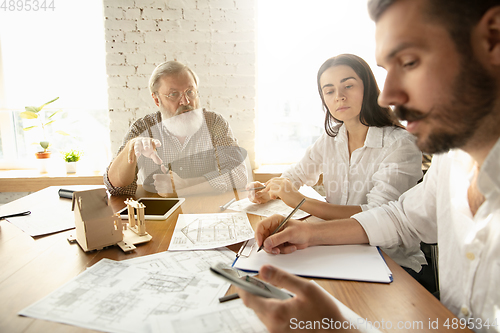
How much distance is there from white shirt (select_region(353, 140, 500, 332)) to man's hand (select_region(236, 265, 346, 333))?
338 millimetres

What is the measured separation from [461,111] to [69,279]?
839 mm

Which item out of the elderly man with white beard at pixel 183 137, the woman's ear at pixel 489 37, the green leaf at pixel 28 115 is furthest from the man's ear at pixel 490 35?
the green leaf at pixel 28 115

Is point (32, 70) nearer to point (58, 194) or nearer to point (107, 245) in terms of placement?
point (58, 194)

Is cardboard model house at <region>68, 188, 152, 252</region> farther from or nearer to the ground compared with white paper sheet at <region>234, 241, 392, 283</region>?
farther from the ground

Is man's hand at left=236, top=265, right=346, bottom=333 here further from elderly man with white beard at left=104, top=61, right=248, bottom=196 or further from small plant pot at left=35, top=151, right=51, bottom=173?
small plant pot at left=35, top=151, right=51, bottom=173

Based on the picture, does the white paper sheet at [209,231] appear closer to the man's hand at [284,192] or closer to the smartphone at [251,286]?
the man's hand at [284,192]

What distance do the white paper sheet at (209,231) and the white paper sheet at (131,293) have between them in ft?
0.28

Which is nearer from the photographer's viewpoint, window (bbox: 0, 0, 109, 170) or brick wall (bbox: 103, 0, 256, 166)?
brick wall (bbox: 103, 0, 256, 166)

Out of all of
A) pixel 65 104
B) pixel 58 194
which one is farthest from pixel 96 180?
pixel 58 194

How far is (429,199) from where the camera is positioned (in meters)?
0.83

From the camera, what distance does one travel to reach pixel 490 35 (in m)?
0.50

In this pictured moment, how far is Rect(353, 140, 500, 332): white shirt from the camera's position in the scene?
585 mm

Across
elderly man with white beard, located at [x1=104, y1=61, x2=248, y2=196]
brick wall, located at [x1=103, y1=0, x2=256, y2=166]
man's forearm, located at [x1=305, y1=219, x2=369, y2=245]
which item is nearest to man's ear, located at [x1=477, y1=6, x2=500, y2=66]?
man's forearm, located at [x1=305, y1=219, x2=369, y2=245]

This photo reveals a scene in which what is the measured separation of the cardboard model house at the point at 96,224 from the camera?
78cm
